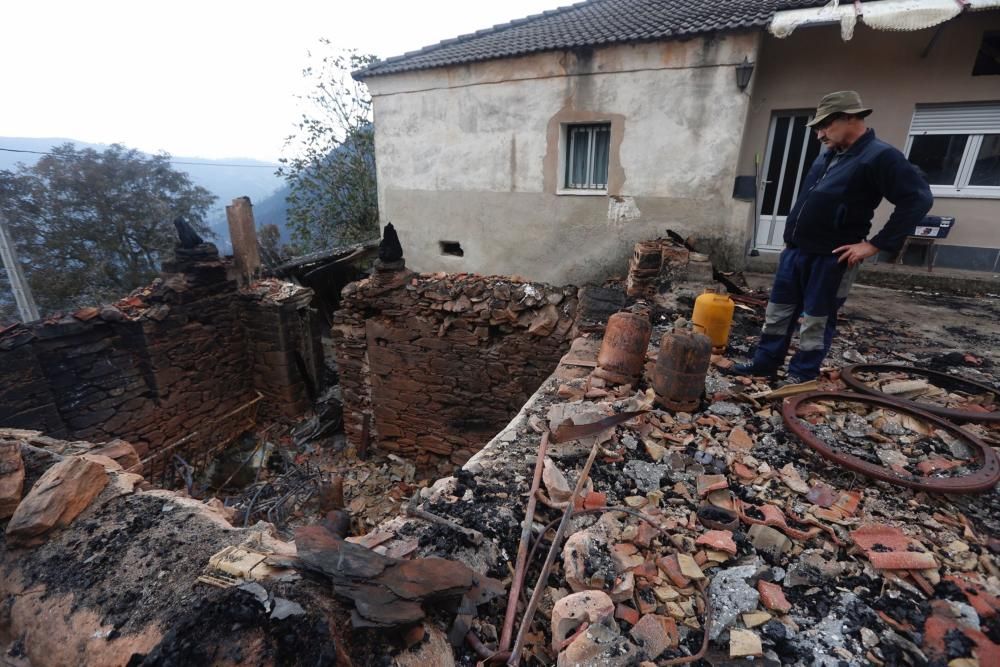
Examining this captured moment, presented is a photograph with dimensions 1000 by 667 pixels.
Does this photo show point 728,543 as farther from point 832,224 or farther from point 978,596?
point 832,224

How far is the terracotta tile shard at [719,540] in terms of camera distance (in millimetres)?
1805

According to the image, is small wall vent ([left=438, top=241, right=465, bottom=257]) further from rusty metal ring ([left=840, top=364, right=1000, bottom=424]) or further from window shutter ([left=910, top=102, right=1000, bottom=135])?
window shutter ([left=910, top=102, right=1000, bottom=135])

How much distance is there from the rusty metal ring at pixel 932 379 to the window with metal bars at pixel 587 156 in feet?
17.9

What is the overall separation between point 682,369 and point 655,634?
1600 mm

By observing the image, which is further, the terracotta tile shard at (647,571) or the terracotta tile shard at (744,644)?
the terracotta tile shard at (647,571)

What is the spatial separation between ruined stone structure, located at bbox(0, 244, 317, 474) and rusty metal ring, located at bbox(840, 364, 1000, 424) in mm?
6953

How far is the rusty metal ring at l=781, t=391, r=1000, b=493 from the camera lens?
6.66 ft

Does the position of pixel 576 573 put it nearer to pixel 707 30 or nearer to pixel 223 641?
pixel 223 641

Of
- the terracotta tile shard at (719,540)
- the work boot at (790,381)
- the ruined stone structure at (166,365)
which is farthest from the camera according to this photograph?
the ruined stone structure at (166,365)

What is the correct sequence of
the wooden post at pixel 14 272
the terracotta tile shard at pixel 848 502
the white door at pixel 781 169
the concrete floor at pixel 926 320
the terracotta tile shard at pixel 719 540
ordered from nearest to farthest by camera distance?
1. the terracotta tile shard at pixel 719 540
2. the terracotta tile shard at pixel 848 502
3. the concrete floor at pixel 926 320
4. the white door at pixel 781 169
5. the wooden post at pixel 14 272

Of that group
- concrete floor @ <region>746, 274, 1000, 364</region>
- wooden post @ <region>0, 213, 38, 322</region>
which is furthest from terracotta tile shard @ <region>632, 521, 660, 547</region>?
wooden post @ <region>0, 213, 38, 322</region>

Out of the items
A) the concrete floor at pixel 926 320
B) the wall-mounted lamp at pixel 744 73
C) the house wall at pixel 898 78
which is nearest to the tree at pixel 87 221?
the wall-mounted lamp at pixel 744 73

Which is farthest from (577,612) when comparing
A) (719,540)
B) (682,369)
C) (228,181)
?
(228,181)

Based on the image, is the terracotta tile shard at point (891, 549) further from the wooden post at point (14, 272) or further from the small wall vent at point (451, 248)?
the wooden post at point (14, 272)
